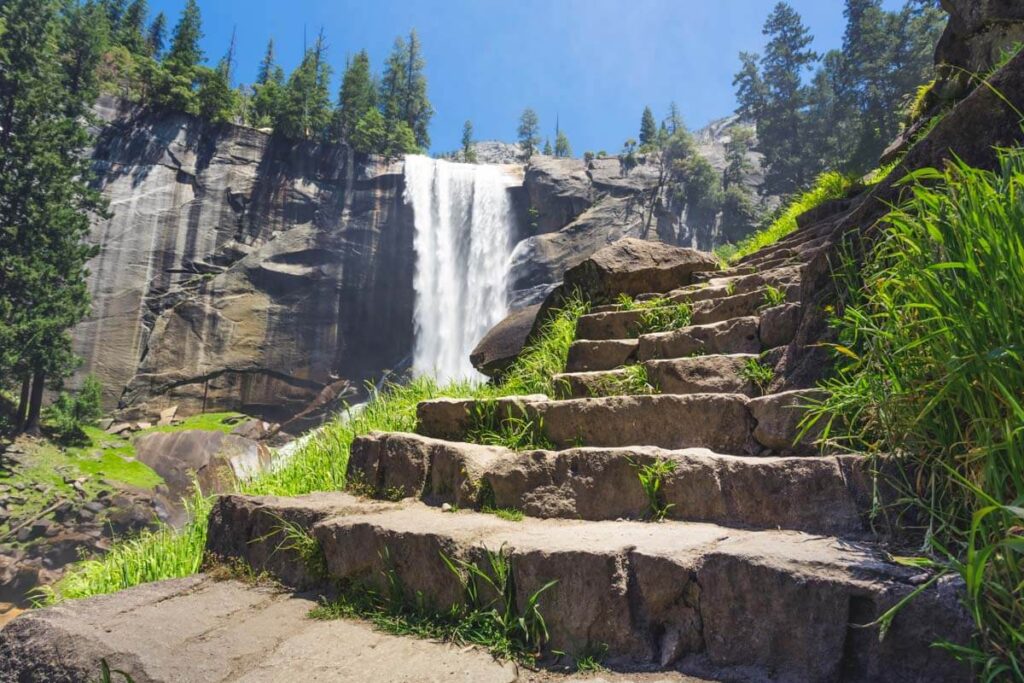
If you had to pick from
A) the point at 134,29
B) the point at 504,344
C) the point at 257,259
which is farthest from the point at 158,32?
the point at 504,344

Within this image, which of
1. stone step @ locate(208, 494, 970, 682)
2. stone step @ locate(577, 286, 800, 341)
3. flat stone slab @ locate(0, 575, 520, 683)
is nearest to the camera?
stone step @ locate(208, 494, 970, 682)

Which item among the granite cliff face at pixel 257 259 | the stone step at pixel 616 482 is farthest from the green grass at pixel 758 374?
the granite cliff face at pixel 257 259

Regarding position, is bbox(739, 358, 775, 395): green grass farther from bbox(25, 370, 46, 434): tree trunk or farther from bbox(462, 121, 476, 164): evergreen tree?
bbox(462, 121, 476, 164): evergreen tree

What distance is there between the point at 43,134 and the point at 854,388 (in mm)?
25358

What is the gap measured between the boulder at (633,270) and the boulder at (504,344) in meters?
0.64

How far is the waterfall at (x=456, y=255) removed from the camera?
24.0m

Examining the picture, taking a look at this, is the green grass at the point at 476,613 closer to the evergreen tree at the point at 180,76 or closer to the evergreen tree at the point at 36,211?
the evergreen tree at the point at 36,211

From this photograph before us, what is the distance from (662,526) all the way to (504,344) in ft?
13.3

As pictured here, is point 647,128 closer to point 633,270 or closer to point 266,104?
point 266,104

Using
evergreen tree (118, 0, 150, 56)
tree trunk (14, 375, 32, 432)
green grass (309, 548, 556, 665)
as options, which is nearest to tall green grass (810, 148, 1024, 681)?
green grass (309, 548, 556, 665)

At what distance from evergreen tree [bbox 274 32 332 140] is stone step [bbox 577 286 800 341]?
26.4m

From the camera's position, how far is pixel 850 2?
28.7 metres

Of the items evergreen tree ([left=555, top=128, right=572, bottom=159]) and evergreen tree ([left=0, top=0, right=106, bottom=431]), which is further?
evergreen tree ([left=555, top=128, right=572, bottom=159])

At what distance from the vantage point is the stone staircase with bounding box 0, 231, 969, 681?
1.52 meters
